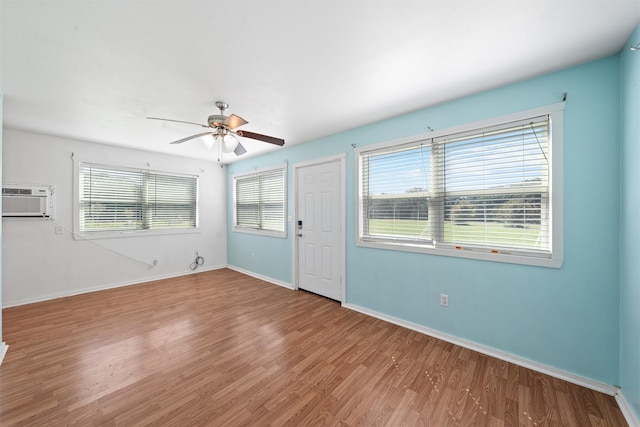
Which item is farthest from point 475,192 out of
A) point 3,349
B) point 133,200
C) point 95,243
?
point 95,243

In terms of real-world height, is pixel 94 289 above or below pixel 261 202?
below

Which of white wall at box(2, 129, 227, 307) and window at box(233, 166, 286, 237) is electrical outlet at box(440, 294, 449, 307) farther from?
white wall at box(2, 129, 227, 307)

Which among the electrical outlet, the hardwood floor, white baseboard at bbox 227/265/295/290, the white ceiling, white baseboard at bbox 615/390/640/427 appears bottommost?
the hardwood floor

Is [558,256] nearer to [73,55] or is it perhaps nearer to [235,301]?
[235,301]

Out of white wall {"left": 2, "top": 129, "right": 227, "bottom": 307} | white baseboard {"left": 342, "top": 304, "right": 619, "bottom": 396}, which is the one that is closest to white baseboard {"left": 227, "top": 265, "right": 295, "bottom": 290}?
white wall {"left": 2, "top": 129, "right": 227, "bottom": 307}

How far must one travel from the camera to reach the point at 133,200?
14.8 feet

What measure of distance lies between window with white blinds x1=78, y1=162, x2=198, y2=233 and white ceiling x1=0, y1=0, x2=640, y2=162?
1.53 meters

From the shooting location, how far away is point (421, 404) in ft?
5.70

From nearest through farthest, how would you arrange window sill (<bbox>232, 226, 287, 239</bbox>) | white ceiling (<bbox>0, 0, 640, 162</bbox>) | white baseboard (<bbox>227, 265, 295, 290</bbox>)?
white ceiling (<bbox>0, 0, 640, 162</bbox>) < white baseboard (<bbox>227, 265, 295, 290</bbox>) < window sill (<bbox>232, 226, 287, 239</bbox>)

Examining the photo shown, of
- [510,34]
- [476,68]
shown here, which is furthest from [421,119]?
[510,34]

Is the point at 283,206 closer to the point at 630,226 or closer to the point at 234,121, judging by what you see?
the point at 234,121

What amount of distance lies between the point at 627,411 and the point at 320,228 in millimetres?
3203

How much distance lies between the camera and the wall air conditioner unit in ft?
11.0

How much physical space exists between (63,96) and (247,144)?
213 centimetres
